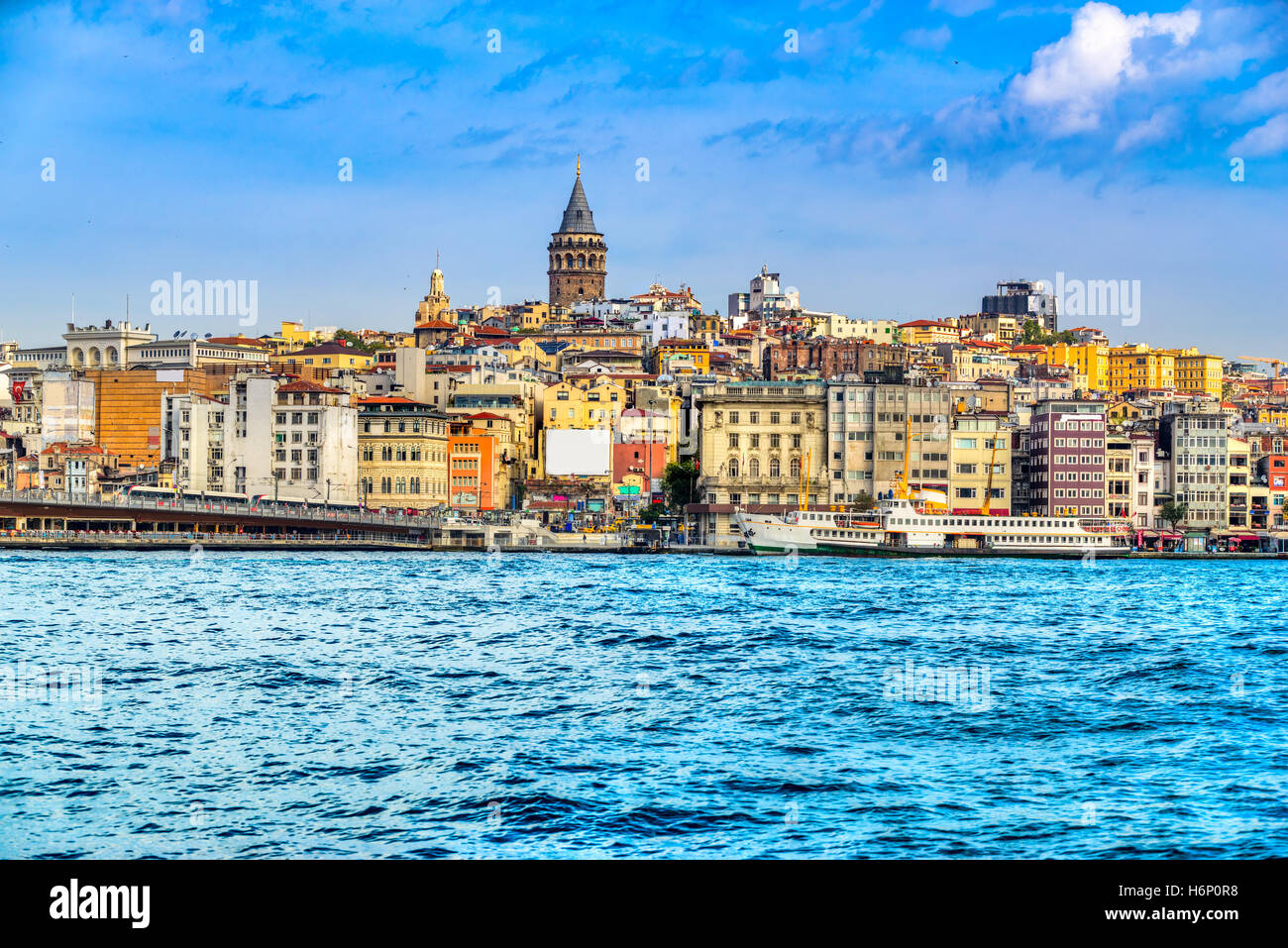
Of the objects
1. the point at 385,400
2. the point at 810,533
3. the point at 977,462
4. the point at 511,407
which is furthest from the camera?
the point at 511,407

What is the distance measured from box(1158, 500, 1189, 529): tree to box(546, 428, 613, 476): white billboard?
35846 mm

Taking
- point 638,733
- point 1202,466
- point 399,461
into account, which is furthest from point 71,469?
A: point 638,733

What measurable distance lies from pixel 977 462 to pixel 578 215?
96.6 metres

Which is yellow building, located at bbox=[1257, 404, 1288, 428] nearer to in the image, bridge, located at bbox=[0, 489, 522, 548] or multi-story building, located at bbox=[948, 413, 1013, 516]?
multi-story building, located at bbox=[948, 413, 1013, 516]

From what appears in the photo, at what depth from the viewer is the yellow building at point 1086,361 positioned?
141250 mm

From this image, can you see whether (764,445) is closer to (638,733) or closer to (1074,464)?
(1074,464)

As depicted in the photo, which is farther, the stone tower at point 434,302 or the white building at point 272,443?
the stone tower at point 434,302

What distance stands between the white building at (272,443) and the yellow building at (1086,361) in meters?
77.1

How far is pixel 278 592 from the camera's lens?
42.6 m

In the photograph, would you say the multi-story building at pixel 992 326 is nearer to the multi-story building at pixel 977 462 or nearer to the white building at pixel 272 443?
the multi-story building at pixel 977 462

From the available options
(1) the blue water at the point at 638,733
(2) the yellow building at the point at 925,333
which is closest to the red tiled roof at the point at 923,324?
(2) the yellow building at the point at 925,333

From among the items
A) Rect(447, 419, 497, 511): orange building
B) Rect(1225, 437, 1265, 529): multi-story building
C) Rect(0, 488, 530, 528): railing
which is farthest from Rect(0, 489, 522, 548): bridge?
Rect(1225, 437, 1265, 529): multi-story building

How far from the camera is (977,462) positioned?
8606 centimetres
